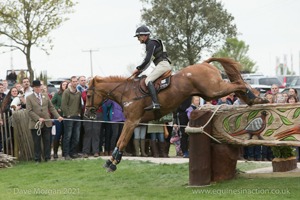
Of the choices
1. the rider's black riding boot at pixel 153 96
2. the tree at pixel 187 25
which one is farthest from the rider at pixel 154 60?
the tree at pixel 187 25

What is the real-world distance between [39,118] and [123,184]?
14.3 ft

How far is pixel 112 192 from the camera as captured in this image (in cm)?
1250

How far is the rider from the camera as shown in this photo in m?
13.3

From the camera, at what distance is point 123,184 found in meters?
13.6

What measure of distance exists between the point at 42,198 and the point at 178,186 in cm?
261

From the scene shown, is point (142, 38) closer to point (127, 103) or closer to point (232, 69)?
point (127, 103)

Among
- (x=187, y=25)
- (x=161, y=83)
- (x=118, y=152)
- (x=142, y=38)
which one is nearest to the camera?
(x=118, y=152)

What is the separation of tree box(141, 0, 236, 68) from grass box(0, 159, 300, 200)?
30.4 m

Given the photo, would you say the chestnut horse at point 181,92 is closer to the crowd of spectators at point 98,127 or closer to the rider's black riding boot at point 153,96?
the rider's black riding boot at point 153,96

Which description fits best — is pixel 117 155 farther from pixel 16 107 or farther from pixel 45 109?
pixel 16 107

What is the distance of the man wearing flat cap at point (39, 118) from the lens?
679 inches

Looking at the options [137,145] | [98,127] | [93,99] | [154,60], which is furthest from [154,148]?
[154,60]

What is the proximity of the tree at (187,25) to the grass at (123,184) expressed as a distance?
3043 cm

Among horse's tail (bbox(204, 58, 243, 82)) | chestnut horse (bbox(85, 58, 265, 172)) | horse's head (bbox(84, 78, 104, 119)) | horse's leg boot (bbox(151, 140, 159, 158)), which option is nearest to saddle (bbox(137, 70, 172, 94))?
chestnut horse (bbox(85, 58, 265, 172))
